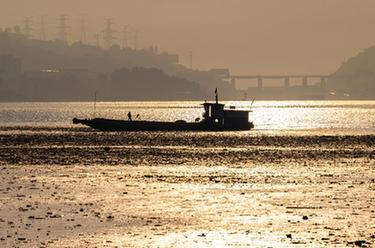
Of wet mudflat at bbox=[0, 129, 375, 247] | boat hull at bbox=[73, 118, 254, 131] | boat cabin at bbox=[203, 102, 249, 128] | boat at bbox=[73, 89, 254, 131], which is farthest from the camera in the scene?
boat hull at bbox=[73, 118, 254, 131]

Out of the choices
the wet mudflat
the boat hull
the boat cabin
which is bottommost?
the wet mudflat

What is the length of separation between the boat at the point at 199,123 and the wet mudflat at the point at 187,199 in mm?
60756

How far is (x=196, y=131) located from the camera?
172500 mm

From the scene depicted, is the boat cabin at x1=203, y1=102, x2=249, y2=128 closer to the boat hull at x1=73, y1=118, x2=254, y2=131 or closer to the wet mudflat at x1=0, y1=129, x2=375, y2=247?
the boat hull at x1=73, y1=118, x2=254, y2=131

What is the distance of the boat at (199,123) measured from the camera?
543ft

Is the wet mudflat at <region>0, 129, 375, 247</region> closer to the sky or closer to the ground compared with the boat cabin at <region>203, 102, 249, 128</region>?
closer to the ground

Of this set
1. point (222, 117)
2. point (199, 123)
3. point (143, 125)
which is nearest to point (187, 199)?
point (222, 117)

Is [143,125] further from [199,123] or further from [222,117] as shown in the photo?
[222,117]

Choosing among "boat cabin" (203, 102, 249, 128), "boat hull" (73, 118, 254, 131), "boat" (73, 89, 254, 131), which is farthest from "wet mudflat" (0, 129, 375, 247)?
"boat hull" (73, 118, 254, 131)

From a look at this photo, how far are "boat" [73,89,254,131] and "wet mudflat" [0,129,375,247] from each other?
199ft

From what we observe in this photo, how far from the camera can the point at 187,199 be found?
55875 mm

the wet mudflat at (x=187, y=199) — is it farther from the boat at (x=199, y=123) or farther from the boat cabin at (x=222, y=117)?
the boat at (x=199, y=123)

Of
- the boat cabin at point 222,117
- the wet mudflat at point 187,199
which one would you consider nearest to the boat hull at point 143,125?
the boat cabin at point 222,117

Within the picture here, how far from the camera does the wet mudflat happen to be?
41.5 meters
